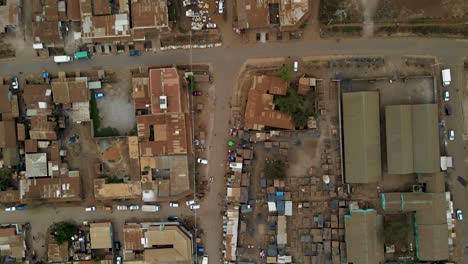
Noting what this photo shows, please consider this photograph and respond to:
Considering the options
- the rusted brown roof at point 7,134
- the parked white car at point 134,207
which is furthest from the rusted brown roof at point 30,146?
the parked white car at point 134,207

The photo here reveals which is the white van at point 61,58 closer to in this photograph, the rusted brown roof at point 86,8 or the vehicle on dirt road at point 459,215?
the rusted brown roof at point 86,8

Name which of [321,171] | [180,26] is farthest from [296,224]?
[180,26]

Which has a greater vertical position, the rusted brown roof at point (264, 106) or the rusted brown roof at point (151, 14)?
the rusted brown roof at point (151, 14)

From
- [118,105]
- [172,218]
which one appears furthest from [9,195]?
[172,218]

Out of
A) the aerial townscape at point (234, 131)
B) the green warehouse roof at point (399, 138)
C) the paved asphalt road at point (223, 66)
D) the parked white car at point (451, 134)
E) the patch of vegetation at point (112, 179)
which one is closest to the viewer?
the green warehouse roof at point (399, 138)

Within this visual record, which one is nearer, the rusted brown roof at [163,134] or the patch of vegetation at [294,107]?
the patch of vegetation at [294,107]

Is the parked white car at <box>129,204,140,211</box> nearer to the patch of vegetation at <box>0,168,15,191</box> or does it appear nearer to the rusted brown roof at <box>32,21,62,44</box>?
the patch of vegetation at <box>0,168,15,191</box>

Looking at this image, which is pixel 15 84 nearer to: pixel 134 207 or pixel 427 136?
pixel 134 207

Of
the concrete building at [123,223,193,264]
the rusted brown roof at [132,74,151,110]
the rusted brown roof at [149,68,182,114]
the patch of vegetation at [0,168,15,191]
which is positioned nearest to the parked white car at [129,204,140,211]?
the concrete building at [123,223,193,264]
